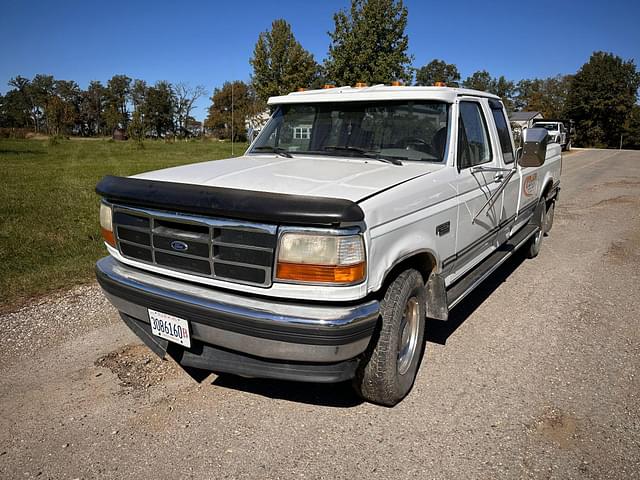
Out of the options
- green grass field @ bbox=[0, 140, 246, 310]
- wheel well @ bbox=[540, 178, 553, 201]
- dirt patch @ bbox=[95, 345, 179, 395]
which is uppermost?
wheel well @ bbox=[540, 178, 553, 201]

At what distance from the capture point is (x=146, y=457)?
Answer: 2.71m

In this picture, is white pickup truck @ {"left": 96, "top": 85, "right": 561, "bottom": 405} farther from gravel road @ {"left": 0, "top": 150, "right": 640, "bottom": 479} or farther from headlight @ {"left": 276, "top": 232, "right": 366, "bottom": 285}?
gravel road @ {"left": 0, "top": 150, "right": 640, "bottom": 479}

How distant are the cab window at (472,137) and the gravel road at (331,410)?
150 cm

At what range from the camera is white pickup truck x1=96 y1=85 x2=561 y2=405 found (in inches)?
102

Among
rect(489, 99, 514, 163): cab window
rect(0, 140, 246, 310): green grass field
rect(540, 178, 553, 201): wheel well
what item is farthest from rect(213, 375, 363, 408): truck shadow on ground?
rect(540, 178, 553, 201): wheel well

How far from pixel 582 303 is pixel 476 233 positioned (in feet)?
5.98

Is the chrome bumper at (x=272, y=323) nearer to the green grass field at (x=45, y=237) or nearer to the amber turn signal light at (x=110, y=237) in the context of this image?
the amber turn signal light at (x=110, y=237)

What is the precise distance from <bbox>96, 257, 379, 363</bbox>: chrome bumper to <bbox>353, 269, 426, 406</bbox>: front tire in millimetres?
272

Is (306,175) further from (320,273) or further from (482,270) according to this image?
(482,270)

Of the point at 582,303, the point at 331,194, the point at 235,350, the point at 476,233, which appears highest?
the point at 331,194

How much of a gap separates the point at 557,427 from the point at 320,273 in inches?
70.0

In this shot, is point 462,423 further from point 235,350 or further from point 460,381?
point 235,350

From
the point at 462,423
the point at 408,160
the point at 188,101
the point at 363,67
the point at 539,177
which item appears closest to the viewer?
the point at 462,423

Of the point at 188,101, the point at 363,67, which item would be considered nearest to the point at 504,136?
the point at 363,67
